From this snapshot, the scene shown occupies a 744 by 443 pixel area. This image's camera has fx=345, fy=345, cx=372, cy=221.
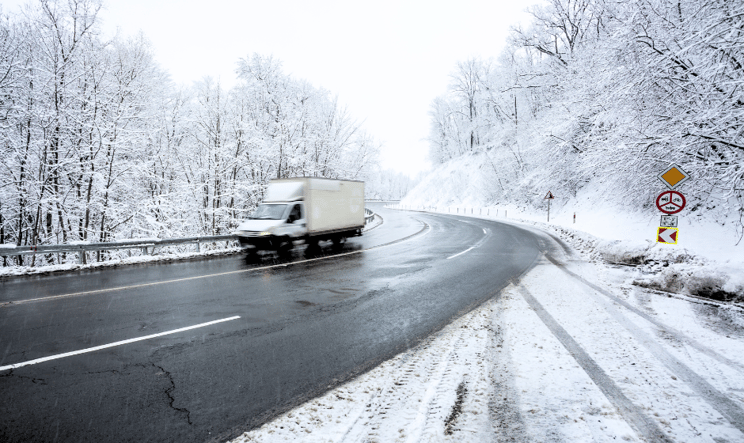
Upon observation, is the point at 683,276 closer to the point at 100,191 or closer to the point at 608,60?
the point at 608,60

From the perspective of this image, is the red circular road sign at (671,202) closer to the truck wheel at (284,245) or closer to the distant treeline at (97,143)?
the truck wheel at (284,245)

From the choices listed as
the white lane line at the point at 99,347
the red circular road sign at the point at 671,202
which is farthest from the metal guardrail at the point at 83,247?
the red circular road sign at the point at 671,202

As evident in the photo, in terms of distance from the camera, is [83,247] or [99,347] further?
[83,247]

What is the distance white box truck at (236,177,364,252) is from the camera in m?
13.2

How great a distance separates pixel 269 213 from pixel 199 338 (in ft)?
30.7

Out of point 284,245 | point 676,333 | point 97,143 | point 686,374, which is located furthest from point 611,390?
point 97,143

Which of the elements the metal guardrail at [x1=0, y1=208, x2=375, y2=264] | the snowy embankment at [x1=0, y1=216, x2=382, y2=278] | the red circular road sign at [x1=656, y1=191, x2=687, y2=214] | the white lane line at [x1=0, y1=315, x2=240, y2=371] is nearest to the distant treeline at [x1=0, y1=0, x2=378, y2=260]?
the metal guardrail at [x1=0, y1=208, x2=375, y2=264]

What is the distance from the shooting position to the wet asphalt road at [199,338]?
126 inches

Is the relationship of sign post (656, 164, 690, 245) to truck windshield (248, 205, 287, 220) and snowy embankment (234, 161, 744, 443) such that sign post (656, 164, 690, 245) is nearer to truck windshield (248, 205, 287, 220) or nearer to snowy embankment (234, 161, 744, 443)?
snowy embankment (234, 161, 744, 443)

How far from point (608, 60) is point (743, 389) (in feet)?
41.5

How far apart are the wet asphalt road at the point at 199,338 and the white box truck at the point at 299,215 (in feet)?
9.03

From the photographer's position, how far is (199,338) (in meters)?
5.06

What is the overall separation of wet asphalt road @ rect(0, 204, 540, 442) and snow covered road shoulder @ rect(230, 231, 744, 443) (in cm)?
54

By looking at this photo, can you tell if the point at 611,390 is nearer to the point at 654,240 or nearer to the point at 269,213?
the point at 269,213
